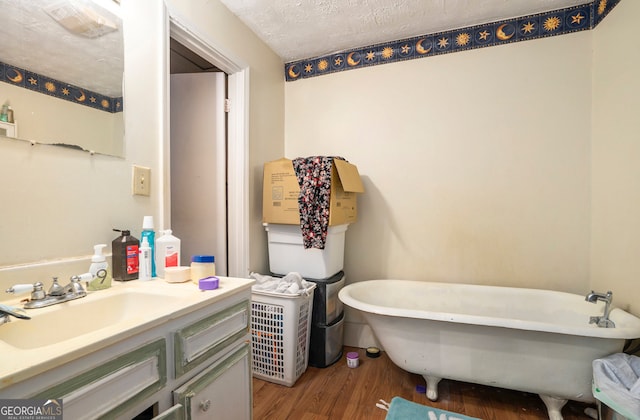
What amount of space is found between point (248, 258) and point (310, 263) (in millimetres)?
431

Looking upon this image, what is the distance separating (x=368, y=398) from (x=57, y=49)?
214 centimetres

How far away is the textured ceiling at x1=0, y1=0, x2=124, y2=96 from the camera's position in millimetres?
907

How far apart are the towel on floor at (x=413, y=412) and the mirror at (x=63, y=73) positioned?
1811 mm

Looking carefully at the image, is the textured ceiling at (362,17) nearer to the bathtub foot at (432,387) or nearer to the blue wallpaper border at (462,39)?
the blue wallpaper border at (462,39)

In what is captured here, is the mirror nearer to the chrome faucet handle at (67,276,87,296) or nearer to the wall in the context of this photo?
the chrome faucet handle at (67,276,87,296)

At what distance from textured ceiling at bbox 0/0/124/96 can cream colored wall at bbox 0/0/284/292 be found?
0.06 m

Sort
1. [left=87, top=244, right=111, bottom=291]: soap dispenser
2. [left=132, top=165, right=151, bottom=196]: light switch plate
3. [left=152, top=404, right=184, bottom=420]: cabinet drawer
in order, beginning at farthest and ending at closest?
[left=132, top=165, right=151, bottom=196]: light switch plate
[left=87, top=244, right=111, bottom=291]: soap dispenser
[left=152, top=404, right=184, bottom=420]: cabinet drawer

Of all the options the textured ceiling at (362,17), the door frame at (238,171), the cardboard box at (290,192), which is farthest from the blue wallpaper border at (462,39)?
the cardboard box at (290,192)

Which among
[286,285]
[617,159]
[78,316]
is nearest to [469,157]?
[617,159]

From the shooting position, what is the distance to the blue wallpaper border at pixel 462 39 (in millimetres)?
1902

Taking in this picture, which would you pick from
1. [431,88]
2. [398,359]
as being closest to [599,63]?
[431,88]

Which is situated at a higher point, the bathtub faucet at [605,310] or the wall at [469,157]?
the wall at [469,157]

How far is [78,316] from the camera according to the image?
2.89 feet

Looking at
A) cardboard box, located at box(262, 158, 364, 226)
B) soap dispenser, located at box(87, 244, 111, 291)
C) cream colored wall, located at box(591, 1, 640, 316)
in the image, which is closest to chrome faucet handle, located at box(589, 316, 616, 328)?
cream colored wall, located at box(591, 1, 640, 316)
